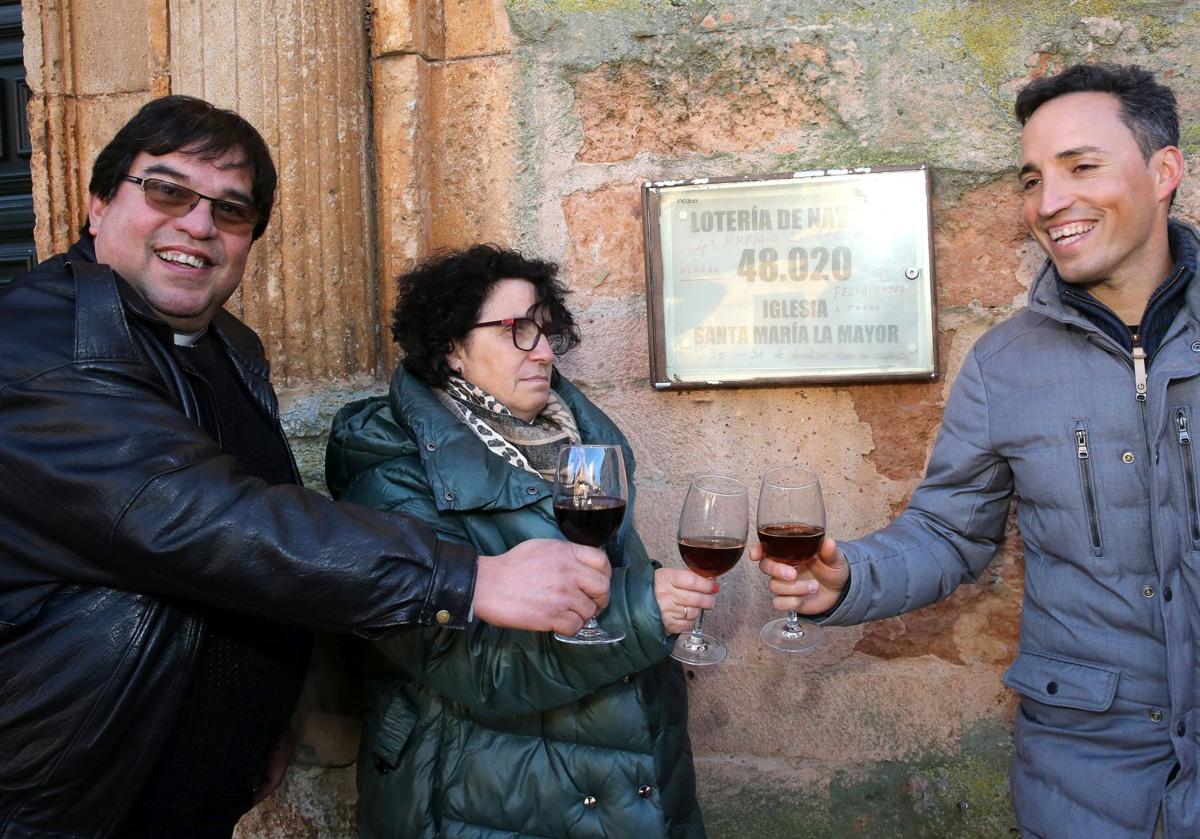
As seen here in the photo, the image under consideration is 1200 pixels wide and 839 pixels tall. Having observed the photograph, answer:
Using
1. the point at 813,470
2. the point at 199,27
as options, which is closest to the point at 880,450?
the point at 813,470

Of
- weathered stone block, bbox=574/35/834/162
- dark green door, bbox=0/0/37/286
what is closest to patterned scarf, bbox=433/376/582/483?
weathered stone block, bbox=574/35/834/162

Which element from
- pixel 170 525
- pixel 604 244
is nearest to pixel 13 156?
pixel 604 244

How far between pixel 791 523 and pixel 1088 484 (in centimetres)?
61

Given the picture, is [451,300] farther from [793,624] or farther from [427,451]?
[793,624]

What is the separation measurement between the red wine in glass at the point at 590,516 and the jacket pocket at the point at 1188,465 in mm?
1031

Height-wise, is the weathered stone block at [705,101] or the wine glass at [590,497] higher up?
the weathered stone block at [705,101]

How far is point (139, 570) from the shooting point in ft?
5.57

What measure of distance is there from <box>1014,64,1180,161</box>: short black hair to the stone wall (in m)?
0.51

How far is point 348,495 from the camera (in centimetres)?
224

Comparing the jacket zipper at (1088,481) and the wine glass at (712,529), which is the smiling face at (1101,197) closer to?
the jacket zipper at (1088,481)

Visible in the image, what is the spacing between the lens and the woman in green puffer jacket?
198cm

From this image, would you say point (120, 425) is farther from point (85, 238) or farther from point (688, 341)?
point (688, 341)

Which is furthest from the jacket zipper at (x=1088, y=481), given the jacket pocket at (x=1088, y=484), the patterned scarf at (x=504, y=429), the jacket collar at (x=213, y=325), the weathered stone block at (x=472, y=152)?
the jacket collar at (x=213, y=325)

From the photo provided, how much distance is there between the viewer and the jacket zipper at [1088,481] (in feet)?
6.52
